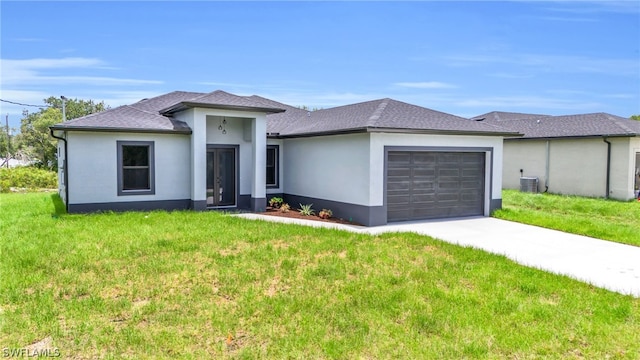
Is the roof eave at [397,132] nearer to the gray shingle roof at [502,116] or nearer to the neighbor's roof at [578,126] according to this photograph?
the neighbor's roof at [578,126]

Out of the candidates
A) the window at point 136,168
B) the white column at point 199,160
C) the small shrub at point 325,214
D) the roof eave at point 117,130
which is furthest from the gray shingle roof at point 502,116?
the window at point 136,168

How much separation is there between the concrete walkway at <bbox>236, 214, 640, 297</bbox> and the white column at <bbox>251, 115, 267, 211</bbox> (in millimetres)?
1062

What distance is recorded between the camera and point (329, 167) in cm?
1341

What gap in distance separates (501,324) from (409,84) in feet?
87.4

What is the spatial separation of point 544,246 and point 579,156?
12443 millimetres

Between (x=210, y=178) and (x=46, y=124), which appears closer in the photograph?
(x=210, y=178)

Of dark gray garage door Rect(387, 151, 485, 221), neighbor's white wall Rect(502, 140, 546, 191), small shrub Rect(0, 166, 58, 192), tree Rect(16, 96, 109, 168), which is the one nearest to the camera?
dark gray garage door Rect(387, 151, 485, 221)

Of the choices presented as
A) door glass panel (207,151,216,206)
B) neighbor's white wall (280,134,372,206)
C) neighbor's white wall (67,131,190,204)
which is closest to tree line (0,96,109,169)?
neighbor's white wall (67,131,190,204)

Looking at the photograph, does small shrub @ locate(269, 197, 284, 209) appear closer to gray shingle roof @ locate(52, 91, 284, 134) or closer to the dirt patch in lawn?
Result: the dirt patch in lawn

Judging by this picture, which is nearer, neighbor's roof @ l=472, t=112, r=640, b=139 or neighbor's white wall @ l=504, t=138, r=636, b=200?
neighbor's white wall @ l=504, t=138, r=636, b=200

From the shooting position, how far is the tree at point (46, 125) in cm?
3650

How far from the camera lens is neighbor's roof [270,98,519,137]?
12070 millimetres

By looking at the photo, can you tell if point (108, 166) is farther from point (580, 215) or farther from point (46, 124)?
point (46, 124)

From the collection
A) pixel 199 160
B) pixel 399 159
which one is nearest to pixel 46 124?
pixel 199 160
